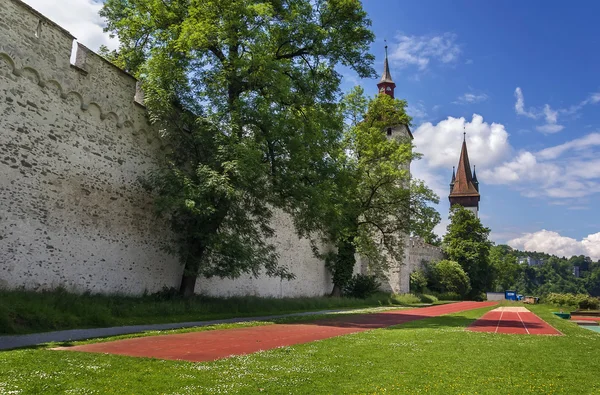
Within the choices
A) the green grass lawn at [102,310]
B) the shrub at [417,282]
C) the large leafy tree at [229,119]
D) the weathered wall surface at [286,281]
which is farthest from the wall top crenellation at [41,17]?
the shrub at [417,282]

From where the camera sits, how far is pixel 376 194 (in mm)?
34188

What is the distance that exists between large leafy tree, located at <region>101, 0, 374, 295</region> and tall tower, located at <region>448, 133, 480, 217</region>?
83.7 metres

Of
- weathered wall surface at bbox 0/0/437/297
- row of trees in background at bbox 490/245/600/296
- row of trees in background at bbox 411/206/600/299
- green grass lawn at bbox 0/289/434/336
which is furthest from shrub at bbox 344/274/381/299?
row of trees in background at bbox 490/245/600/296

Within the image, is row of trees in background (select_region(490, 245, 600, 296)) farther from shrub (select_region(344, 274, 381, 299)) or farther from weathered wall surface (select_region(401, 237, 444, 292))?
shrub (select_region(344, 274, 381, 299))

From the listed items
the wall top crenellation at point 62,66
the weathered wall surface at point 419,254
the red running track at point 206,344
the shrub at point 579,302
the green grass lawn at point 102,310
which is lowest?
the red running track at point 206,344

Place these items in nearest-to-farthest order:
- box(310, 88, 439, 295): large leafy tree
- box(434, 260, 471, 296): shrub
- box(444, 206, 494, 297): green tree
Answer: box(310, 88, 439, 295): large leafy tree < box(434, 260, 471, 296): shrub < box(444, 206, 494, 297): green tree

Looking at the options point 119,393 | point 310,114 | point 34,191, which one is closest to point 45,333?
point 34,191

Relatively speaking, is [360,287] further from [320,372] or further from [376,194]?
[320,372]

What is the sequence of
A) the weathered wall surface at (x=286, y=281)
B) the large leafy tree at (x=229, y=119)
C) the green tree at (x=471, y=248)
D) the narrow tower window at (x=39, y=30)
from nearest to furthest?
the narrow tower window at (x=39, y=30) < the large leafy tree at (x=229, y=119) < the weathered wall surface at (x=286, y=281) < the green tree at (x=471, y=248)

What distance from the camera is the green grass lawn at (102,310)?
416 inches

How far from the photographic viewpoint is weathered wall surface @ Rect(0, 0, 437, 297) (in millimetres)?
12578

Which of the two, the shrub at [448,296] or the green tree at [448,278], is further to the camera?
the green tree at [448,278]

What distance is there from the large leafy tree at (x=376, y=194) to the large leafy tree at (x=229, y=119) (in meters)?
12.9

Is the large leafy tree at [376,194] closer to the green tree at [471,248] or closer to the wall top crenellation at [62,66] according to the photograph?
the wall top crenellation at [62,66]
